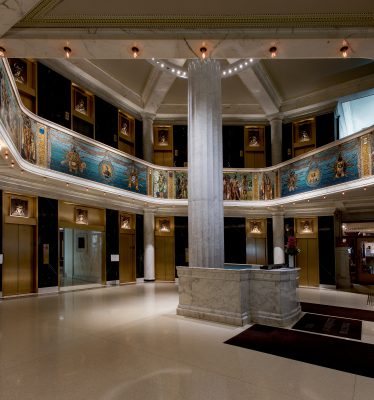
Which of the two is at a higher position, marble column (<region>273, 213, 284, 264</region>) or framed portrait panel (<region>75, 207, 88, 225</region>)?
framed portrait panel (<region>75, 207, 88, 225</region>)

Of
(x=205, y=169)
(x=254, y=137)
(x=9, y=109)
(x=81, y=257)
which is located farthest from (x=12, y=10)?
(x=254, y=137)

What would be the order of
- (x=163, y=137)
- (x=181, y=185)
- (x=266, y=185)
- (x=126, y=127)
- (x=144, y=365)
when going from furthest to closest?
(x=163, y=137) → (x=126, y=127) → (x=181, y=185) → (x=266, y=185) → (x=144, y=365)

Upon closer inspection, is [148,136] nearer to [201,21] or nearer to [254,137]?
[254,137]

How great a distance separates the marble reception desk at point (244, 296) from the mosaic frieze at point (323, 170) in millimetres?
4889

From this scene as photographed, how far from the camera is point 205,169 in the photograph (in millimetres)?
8383

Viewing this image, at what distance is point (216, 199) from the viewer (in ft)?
27.4

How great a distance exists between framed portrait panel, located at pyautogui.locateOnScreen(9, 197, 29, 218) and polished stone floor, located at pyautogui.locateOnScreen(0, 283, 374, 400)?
4.02m

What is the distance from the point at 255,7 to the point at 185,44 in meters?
0.96

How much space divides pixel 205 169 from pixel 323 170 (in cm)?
578

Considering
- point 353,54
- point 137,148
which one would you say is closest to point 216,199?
point 353,54

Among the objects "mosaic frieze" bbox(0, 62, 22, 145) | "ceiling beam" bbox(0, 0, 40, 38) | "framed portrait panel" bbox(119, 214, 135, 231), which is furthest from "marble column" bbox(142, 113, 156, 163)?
"ceiling beam" bbox(0, 0, 40, 38)

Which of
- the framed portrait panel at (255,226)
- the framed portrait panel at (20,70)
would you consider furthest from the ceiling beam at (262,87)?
the framed portrait panel at (20,70)

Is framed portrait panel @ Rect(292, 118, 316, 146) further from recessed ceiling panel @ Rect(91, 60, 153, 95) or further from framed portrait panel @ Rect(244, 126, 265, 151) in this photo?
recessed ceiling panel @ Rect(91, 60, 153, 95)

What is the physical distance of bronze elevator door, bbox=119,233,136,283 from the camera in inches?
592
